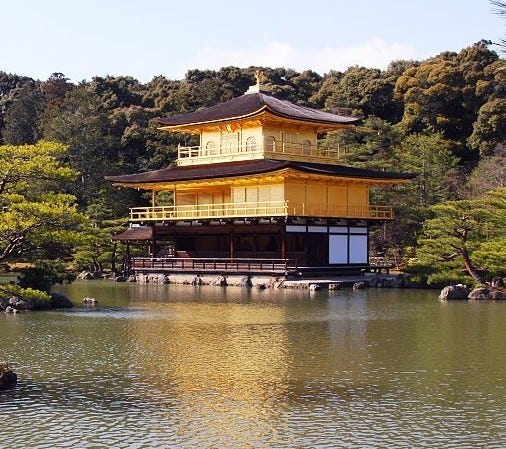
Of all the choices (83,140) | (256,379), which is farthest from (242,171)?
(256,379)

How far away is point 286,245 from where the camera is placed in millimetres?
38688

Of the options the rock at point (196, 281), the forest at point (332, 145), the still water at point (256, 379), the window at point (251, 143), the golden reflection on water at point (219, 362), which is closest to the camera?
the still water at point (256, 379)

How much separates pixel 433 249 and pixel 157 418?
70.7ft

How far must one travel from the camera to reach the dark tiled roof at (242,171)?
37.1 metres

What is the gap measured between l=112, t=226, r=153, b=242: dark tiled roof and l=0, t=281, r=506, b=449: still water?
1895cm

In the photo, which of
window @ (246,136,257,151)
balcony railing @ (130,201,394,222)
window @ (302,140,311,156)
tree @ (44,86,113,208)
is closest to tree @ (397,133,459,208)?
balcony railing @ (130,201,394,222)

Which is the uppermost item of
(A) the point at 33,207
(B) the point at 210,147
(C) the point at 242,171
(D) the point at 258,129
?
(D) the point at 258,129

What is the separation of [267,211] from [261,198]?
7.30 feet

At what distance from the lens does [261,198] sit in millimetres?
39062

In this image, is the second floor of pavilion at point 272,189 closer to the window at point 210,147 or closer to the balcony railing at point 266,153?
the balcony railing at point 266,153

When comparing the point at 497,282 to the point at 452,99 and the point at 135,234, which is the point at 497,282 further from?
the point at 452,99

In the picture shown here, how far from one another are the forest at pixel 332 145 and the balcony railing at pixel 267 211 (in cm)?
171

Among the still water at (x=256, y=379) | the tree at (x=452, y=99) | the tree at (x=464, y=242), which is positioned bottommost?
the still water at (x=256, y=379)

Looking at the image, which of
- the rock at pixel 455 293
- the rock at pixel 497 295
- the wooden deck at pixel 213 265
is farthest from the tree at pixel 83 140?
the rock at pixel 497 295
